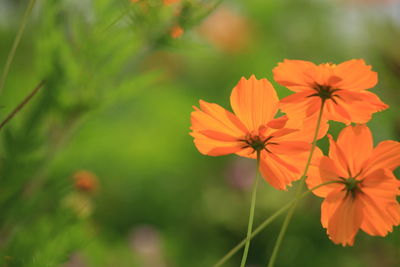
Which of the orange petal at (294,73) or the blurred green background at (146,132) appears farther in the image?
the blurred green background at (146,132)

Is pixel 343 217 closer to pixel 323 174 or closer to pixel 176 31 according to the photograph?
pixel 323 174

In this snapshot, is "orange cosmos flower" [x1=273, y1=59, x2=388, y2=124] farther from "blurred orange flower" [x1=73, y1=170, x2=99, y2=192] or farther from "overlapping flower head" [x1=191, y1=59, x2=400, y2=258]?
"blurred orange flower" [x1=73, y1=170, x2=99, y2=192]

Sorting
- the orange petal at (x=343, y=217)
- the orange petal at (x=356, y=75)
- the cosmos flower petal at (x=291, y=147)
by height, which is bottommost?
the orange petal at (x=343, y=217)

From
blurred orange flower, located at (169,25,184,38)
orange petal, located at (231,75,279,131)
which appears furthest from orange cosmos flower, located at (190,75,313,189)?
blurred orange flower, located at (169,25,184,38)

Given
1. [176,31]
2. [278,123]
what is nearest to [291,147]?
[278,123]

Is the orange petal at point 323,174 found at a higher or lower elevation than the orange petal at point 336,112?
lower

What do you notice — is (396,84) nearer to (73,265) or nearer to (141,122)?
(73,265)

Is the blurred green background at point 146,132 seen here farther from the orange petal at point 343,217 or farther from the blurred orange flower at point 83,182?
the orange petal at point 343,217

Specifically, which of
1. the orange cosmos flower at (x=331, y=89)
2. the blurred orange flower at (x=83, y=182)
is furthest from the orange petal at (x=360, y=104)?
the blurred orange flower at (x=83, y=182)
